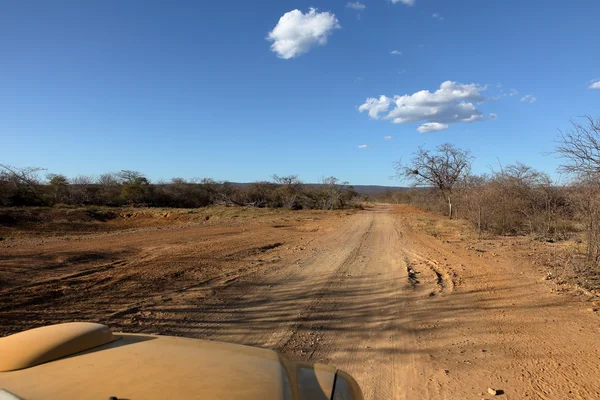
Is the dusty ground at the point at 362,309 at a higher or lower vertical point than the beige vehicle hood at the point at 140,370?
lower

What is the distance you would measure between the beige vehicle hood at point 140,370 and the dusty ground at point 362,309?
79.1 inches

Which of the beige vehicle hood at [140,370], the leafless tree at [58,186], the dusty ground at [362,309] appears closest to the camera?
the beige vehicle hood at [140,370]

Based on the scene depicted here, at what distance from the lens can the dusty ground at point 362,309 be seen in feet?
13.0

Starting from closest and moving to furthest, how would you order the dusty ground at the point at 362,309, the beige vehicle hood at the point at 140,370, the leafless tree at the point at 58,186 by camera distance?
the beige vehicle hood at the point at 140,370, the dusty ground at the point at 362,309, the leafless tree at the point at 58,186

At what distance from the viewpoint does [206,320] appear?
5.33 m

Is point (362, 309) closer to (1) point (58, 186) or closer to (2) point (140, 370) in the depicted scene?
(2) point (140, 370)

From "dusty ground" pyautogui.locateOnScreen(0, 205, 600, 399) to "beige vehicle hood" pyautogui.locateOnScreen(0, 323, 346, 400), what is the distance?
201 centimetres

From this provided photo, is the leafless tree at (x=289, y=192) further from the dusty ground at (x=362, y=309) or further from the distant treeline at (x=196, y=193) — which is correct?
the dusty ground at (x=362, y=309)

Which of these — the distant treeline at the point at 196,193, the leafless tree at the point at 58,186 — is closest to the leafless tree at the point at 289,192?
the distant treeline at the point at 196,193

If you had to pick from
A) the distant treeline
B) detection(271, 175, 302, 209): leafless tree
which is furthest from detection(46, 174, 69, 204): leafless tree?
detection(271, 175, 302, 209): leafless tree

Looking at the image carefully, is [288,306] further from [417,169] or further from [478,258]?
[417,169]

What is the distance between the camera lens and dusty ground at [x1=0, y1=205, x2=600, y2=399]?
13.0 feet

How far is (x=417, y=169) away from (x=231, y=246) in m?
26.3

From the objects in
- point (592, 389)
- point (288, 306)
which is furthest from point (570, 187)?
point (288, 306)
